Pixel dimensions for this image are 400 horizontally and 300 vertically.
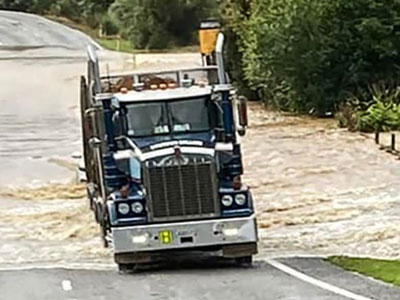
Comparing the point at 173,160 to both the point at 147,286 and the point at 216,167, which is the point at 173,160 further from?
the point at 147,286

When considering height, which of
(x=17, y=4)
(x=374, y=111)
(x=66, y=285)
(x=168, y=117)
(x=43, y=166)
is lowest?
(x=17, y=4)

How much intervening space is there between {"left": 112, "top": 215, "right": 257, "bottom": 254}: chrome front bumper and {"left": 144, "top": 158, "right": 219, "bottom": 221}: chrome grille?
0.61 ft

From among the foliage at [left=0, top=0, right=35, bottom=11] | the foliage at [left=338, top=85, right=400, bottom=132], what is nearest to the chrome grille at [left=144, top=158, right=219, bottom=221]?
the foliage at [left=338, top=85, right=400, bottom=132]

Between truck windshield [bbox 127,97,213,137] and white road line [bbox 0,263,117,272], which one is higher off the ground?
truck windshield [bbox 127,97,213,137]

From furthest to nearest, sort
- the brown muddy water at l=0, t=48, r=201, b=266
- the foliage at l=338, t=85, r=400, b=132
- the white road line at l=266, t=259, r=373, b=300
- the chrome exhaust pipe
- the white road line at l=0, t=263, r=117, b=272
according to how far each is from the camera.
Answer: the foliage at l=338, t=85, r=400, b=132 < the brown muddy water at l=0, t=48, r=201, b=266 < the chrome exhaust pipe < the white road line at l=0, t=263, r=117, b=272 < the white road line at l=266, t=259, r=373, b=300

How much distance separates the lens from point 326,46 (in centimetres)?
5119

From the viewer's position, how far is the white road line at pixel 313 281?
1730 centimetres

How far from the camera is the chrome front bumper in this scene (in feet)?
69.4

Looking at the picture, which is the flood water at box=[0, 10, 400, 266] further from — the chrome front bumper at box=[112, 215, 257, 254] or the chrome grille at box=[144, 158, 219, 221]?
the chrome grille at box=[144, 158, 219, 221]

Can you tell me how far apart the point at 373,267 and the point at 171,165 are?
358cm

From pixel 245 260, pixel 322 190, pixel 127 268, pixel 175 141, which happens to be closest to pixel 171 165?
pixel 175 141

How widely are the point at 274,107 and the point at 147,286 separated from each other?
122ft

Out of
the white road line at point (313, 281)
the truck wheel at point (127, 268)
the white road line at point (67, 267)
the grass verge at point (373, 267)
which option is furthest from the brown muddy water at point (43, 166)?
the grass verge at point (373, 267)

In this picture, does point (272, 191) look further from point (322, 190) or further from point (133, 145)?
point (133, 145)
